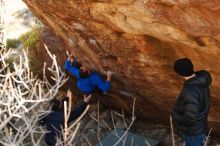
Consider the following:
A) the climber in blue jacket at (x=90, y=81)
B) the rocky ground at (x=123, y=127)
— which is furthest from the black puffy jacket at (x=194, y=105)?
the climber in blue jacket at (x=90, y=81)

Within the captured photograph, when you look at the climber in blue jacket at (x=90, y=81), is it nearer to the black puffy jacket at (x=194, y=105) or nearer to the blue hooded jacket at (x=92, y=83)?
the blue hooded jacket at (x=92, y=83)

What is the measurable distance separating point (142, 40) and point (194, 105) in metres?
1.31

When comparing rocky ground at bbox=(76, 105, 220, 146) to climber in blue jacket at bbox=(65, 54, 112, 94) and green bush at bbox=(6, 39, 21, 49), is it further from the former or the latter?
green bush at bbox=(6, 39, 21, 49)

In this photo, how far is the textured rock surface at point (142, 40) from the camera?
465cm

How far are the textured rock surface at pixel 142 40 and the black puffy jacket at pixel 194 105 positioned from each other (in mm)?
483

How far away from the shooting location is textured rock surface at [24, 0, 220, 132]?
15.3 ft

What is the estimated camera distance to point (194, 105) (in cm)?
473

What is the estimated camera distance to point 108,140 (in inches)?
261

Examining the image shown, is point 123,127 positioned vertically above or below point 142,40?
below

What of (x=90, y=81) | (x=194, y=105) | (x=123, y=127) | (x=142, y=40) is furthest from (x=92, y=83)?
(x=194, y=105)

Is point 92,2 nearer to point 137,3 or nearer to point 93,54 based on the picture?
point 137,3

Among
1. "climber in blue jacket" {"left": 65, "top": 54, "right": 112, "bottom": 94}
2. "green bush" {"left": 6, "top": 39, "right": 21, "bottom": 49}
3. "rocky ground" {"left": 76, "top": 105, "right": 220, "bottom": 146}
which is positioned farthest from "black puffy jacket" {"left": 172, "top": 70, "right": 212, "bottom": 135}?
"green bush" {"left": 6, "top": 39, "right": 21, "bottom": 49}

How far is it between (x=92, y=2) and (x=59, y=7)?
2.44ft

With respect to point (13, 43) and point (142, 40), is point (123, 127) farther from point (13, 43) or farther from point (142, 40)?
point (13, 43)
